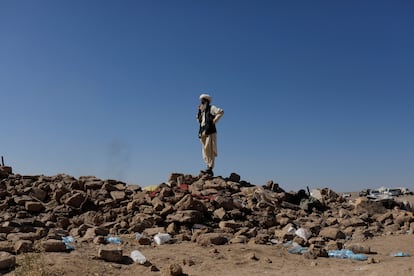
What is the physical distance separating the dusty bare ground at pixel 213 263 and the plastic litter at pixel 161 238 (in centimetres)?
14

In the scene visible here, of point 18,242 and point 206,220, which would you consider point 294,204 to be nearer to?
point 206,220

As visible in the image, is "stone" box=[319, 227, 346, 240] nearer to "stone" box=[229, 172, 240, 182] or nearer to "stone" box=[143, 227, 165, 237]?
"stone" box=[143, 227, 165, 237]

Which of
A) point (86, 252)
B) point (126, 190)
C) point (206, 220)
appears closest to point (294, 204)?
point (206, 220)

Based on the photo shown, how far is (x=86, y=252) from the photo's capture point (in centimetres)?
639

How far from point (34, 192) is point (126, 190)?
2.13 m

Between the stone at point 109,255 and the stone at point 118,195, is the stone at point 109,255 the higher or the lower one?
the lower one

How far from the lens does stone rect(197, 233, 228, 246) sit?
7199 millimetres

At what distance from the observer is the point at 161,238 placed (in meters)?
7.32

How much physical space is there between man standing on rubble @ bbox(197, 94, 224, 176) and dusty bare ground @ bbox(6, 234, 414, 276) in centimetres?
573

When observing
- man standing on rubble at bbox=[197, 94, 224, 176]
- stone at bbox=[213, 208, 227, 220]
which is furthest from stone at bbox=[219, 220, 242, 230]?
man standing on rubble at bbox=[197, 94, 224, 176]

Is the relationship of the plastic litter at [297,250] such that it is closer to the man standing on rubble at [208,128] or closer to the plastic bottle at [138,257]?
the plastic bottle at [138,257]

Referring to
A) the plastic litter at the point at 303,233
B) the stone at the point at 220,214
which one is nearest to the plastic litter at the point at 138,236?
the stone at the point at 220,214

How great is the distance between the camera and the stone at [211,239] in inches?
283

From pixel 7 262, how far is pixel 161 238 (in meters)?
2.58
